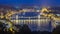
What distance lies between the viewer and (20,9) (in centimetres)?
168

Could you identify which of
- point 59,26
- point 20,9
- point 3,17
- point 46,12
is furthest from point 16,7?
point 59,26

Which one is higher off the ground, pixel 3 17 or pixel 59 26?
pixel 3 17

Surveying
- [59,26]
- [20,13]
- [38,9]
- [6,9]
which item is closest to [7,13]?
[6,9]

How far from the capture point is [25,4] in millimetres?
1672

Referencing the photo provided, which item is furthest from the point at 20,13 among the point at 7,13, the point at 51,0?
the point at 51,0

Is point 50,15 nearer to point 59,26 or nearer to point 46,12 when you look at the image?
point 46,12

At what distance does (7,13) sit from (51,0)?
0.56m

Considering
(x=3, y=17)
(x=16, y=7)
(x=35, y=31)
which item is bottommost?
(x=35, y=31)

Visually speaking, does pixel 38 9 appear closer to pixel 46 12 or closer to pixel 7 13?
pixel 46 12

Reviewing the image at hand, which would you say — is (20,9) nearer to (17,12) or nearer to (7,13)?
(17,12)

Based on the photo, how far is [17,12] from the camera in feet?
5.49

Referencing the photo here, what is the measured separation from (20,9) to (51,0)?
39 cm

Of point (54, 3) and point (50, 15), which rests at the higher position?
point (54, 3)

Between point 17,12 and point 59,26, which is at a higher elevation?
point 17,12
